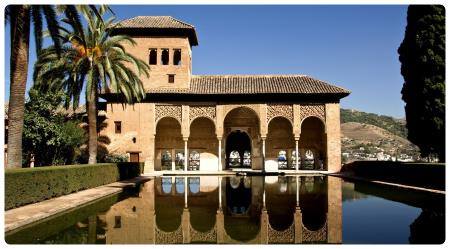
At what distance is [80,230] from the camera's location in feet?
24.9

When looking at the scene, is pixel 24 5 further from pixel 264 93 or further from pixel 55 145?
pixel 264 93

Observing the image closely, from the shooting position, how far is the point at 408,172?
1730 centimetres

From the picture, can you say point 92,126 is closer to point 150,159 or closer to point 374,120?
point 150,159

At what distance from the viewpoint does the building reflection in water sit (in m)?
7.02

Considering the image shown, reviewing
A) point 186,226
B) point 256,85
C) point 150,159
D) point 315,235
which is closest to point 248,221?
point 186,226

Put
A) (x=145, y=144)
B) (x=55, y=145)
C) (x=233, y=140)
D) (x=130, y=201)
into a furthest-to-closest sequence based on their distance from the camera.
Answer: (x=233, y=140), (x=145, y=144), (x=55, y=145), (x=130, y=201)

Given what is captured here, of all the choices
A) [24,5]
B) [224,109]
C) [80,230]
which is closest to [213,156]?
[224,109]

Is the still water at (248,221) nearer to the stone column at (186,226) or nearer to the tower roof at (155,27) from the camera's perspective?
the stone column at (186,226)

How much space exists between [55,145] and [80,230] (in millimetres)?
14434

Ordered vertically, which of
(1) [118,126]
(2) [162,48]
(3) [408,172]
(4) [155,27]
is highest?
(4) [155,27]

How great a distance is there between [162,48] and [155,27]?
155cm

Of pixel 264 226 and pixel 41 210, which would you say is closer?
pixel 264 226

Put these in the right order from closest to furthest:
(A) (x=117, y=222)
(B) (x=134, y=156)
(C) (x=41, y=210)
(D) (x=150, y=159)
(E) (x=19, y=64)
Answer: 1. (A) (x=117, y=222)
2. (C) (x=41, y=210)
3. (E) (x=19, y=64)
4. (D) (x=150, y=159)
5. (B) (x=134, y=156)

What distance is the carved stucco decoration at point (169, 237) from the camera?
22.4 ft
